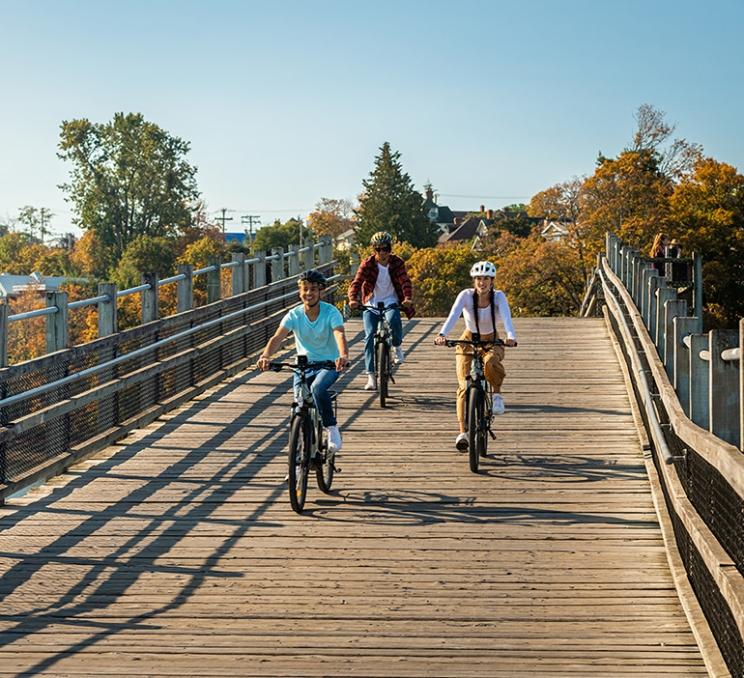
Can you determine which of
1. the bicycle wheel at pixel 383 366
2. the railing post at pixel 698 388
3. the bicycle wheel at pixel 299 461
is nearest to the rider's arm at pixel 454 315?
the bicycle wheel at pixel 299 461

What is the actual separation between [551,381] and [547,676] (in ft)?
35.9

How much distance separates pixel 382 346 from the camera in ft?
50.4

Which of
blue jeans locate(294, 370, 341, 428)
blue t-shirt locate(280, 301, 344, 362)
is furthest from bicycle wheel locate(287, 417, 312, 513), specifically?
blue t-shirt locate(280, 301, 344, 362)

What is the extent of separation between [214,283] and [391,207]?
4458 inches

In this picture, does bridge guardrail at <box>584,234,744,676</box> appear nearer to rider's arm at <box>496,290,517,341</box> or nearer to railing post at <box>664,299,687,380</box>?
railing post at <box>664,299,687,380</box>

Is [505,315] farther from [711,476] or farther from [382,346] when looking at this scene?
[711,476]

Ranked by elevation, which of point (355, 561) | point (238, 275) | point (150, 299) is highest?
point (238, 275)

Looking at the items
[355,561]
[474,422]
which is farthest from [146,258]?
[355,561]

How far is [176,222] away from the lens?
12769 centimetres

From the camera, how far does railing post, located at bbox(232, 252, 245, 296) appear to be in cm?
2047

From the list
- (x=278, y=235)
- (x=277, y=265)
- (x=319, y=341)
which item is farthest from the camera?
(x=278, y=235)

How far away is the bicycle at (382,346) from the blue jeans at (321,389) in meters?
4.52

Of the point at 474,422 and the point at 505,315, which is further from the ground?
the point at 505,315

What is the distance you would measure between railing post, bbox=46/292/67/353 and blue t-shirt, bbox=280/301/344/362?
2304 millimetres
